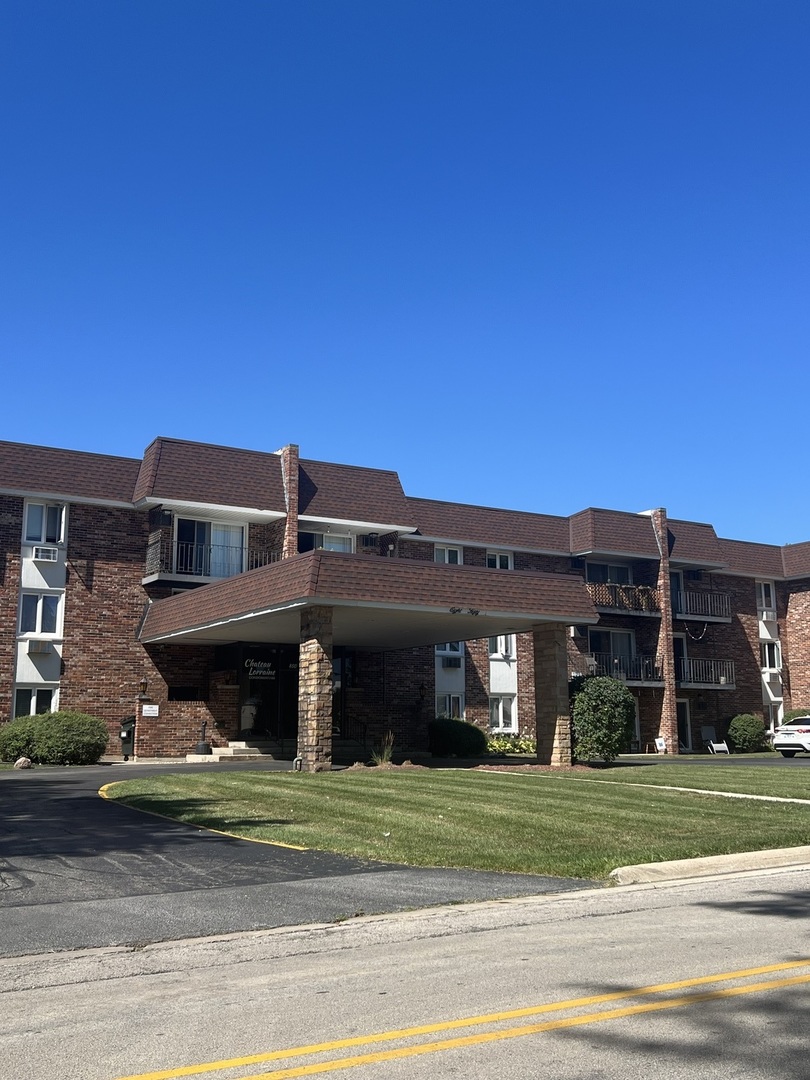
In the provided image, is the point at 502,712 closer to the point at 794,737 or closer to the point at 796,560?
the point at 794,737

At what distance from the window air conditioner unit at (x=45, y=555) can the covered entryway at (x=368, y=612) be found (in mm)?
4084

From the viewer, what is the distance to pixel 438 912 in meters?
8.55

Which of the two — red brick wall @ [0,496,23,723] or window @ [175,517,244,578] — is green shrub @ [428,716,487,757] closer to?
window @ [175,517,244,578]

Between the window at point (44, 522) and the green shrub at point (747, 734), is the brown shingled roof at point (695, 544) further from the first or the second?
the window at point (44, 522)

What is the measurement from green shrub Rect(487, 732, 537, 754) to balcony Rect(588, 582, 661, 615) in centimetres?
675

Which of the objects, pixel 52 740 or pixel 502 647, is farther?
pixel 502 647

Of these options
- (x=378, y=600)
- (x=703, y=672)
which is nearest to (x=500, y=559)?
(x=703, y=672)

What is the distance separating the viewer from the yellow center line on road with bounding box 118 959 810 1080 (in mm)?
4625

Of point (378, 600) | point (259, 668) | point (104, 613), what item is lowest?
point (259, 668)

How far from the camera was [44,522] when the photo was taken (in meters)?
32.4

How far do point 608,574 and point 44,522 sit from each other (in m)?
22.8

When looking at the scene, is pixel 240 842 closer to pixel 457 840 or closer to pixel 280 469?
pixel 457 840

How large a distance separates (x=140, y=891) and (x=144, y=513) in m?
25.7

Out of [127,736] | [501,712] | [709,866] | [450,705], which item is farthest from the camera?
[501,712]
